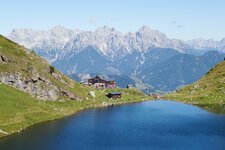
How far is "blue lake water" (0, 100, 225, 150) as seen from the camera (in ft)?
→ 393

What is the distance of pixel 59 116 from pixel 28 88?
84.6 feet

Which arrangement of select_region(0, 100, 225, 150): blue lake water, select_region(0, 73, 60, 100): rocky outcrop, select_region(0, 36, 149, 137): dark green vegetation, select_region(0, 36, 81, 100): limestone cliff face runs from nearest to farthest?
1. select_region(0, 100, 225, 150): blue lake water
2. select_region(0, 36, 149, 137): dark green vegetation
3. select_region(0, 73, 60, 100): rocky outcrop
4. select_region(0, 36, 81, 100): limestone cliff face

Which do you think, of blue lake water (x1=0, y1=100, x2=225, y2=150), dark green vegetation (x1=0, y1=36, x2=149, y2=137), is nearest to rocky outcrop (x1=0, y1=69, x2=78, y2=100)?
dark green vegetation (x1=0, y1=36, x2=149, y2=137)

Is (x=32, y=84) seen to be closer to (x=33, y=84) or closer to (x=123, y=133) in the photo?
(x=33, y=84)

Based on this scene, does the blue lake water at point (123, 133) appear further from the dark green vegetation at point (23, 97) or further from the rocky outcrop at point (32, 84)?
the rocky outcrop at point (32, 84)

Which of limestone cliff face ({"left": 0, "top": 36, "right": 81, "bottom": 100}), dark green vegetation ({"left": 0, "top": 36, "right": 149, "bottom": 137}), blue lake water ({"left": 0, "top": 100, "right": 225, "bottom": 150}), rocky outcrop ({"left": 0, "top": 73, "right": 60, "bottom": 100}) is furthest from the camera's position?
limestone cliff face ({"left": 0, "top": 36, "right": 81, "bottom": 100})

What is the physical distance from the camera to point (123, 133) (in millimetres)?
140625

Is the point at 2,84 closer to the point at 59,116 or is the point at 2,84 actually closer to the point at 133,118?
the point at 59,116

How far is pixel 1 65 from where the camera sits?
186 metres

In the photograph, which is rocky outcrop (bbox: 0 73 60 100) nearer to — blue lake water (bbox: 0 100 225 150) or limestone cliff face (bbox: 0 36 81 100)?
limestone cliff face (bbox: 0 36 81 100)

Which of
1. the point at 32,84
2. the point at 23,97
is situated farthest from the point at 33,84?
the point at 23,97

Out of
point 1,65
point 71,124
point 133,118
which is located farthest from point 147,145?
point 1,65

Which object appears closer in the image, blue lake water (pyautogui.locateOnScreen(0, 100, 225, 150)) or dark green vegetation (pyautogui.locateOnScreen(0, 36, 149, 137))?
blue lake water (pyautogui.locateOnScreen(0, 100, 225, 150))

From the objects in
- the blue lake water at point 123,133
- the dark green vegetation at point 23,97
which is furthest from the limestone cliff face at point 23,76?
the blue lake water at point 123,133
